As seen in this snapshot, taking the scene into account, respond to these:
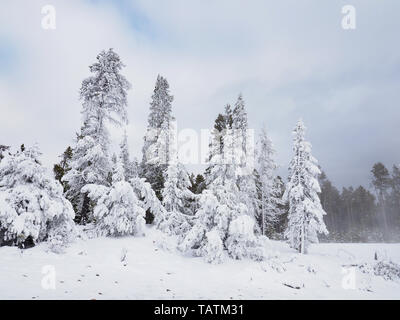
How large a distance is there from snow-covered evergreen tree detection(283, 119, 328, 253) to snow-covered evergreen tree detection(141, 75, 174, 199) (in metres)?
12.4

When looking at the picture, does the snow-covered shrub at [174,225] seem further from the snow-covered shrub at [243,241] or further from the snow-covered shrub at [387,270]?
the snow-covered shrub at [387,270]

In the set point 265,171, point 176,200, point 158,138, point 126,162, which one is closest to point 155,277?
point 176,200

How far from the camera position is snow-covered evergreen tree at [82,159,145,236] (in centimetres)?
1588

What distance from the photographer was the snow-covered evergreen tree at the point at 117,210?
15883mm

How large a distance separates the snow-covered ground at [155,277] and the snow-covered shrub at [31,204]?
77 centimetres

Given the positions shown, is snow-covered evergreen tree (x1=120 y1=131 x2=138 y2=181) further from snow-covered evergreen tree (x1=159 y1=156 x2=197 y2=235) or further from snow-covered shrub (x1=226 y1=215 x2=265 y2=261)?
snow-covered shrub (x1=226 y1=215 x2=265 y2=261)

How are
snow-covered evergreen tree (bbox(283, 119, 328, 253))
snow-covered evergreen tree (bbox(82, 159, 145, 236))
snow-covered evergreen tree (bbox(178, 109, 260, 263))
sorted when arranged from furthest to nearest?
snow-covered evergreen tree (bbox(283, 119, 328, 253)), snow-covered evergreen tree (bbox(82, 159, 145, 236)), snow-covered evergreen tree (bbox(178, 109, 260, 263))

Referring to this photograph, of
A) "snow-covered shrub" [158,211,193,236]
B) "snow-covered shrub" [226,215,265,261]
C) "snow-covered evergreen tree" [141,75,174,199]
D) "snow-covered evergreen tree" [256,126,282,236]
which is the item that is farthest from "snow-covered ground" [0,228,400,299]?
"snow-covered evergreen tree" [256,126,282,236]

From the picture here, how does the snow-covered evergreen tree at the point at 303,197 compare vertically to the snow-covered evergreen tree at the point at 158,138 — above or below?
below

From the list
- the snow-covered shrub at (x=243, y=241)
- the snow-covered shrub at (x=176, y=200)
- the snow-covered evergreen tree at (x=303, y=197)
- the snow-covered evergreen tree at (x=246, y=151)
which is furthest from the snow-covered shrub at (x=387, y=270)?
the snow-covered shrub at (x=176, y=200)

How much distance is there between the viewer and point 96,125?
1925 cm
